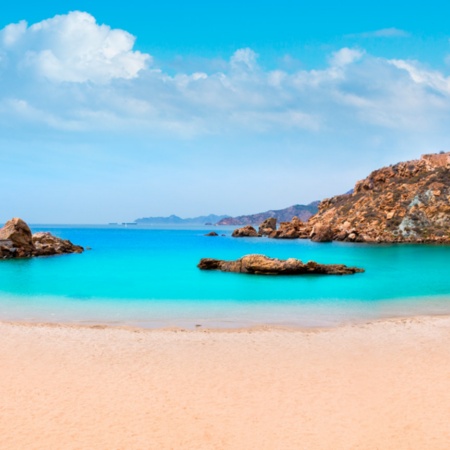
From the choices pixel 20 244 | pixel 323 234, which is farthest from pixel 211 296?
pixel 323 234

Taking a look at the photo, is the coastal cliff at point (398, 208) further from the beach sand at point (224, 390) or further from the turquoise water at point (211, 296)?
the beach sand at point (224, 390)

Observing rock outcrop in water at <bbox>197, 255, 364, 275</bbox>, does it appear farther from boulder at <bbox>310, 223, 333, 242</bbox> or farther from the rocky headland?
boulder at <bbox>310, 223, 333, 242</bbox>

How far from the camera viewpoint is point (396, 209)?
3255 inches

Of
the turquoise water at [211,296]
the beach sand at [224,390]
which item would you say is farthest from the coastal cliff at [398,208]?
the beach sand at [224,390]

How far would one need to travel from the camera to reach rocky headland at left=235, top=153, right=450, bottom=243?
76.8 meters

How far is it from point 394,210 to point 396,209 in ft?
1.31

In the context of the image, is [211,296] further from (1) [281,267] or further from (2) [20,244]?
(2) [20,244]

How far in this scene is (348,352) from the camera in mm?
12820

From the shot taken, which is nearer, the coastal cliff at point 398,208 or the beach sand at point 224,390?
the beach sand at point 224,390

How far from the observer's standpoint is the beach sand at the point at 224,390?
7.62 meters

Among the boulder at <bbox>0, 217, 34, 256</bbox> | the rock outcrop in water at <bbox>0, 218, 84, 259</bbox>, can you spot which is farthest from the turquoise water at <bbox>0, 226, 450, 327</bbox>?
the boulder at <bbox>0, 217, 34, 256</bbox>

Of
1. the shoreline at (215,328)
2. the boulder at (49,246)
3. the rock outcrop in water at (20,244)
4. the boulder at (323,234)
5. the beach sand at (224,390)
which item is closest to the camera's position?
the beach sand at (224,390)

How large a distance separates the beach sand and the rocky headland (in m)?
66.4

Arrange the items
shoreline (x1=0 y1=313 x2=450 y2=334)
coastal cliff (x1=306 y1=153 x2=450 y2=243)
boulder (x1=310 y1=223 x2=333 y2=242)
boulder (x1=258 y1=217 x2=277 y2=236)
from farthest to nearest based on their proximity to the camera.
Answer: boulder (x1=258 y1=217 x2=277 y2=236) < boulder (x1=310 y1=223 x2=333 y2=242) < coastal cliff (x1=306 y1=153 x2=450 y2=243) < shoreline (x1=0 y1=313 x2=450 y2=334)
